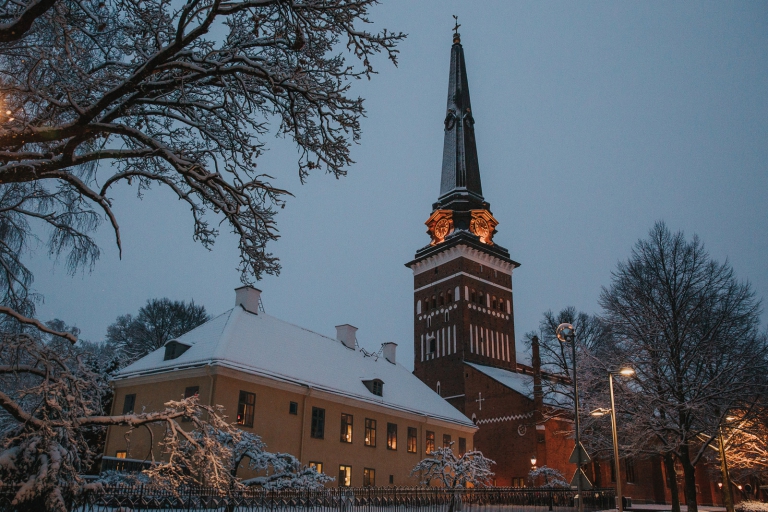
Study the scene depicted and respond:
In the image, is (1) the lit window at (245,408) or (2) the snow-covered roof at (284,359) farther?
(2) the snow-covered roof at (284,359)

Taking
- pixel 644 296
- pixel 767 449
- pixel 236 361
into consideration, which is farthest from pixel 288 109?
pixel 767 449

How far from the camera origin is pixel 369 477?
29.8 m

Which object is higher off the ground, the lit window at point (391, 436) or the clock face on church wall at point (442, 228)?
the clock face on church wall at point (442, 228)

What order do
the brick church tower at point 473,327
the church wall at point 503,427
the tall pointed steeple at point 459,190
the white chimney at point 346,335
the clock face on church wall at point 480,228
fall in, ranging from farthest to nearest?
the clock face on church wall at point 480,228 < the tall pointed steeple at point 459,190 < the brick church tower at point 473,327 < the church wall at point 503,427 < the white chimney at point 346,335

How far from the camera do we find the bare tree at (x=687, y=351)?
23.7 metres

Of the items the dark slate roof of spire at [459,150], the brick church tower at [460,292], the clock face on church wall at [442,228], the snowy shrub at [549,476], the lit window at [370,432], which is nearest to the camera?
the lit window at [370,432]

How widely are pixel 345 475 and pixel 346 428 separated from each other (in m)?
2.21

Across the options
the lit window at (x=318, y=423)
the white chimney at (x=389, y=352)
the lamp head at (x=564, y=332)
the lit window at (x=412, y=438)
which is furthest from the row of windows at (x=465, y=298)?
the lamp head at (x=564, y=332)

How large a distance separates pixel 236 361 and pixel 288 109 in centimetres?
1705

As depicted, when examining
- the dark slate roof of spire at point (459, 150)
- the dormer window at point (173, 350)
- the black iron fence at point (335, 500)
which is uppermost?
the dark slate roof of spire at point (459, 150)

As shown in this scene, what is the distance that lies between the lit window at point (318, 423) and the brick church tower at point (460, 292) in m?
20.6

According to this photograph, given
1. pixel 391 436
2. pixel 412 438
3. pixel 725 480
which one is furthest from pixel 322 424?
pixel 725 480

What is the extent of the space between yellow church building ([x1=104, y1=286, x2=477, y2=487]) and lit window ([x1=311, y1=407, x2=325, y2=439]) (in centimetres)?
5

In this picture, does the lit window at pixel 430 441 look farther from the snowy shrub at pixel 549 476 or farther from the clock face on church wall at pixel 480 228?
the clock face on church wall at pixel 480 228
